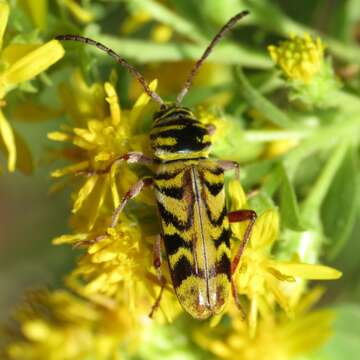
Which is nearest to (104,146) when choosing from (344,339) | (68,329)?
(68,329)

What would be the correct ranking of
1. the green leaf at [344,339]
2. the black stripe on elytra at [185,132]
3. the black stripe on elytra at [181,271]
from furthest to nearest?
the green leaf at [344,339] < the black stripe on elytra at [185,132] < the black stripe on elytra at [181,271]

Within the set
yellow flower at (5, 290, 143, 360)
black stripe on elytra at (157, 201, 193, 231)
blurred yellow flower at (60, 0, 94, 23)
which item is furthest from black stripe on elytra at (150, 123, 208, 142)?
yellow flower at (5, 290, 143, 360)

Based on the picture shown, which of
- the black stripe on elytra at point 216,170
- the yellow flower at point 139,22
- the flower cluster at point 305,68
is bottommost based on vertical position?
the black stripe on elytra at point 216,170

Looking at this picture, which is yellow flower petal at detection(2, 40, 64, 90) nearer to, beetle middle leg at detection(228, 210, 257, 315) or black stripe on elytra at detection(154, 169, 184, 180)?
black stripe on elytra at detection(154, 169, 184, 180)

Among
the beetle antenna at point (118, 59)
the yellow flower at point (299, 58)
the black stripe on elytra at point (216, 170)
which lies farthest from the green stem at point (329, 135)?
the beetle antenna at point (118, 59)

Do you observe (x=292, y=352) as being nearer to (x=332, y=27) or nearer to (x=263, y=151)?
(x=263, y=151)

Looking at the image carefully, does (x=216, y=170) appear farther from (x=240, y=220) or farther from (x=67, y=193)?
(x=67, y=193)

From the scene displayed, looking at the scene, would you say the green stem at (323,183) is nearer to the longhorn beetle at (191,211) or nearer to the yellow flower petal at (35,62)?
the longhorn beetle at (191,211)
